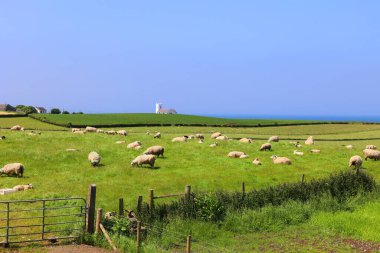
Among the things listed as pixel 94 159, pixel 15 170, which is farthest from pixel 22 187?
pixel 94 159

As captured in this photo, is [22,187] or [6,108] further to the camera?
[6,108]

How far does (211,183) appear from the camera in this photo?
116 feet

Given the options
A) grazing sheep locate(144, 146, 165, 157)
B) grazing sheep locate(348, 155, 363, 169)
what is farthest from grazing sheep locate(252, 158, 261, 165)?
grazing sheep locate(144, 146, 165, 157)

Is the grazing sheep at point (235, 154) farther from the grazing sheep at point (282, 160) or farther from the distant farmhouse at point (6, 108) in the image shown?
the distant farmhouse at point (6, 108)

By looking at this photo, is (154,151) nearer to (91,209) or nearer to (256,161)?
(256,161)

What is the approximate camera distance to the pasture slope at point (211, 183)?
25.9m

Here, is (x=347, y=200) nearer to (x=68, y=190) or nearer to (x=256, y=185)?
(x=256, y=185)

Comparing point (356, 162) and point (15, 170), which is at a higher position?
point (356, 162)

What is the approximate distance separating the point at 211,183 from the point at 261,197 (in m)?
5.00

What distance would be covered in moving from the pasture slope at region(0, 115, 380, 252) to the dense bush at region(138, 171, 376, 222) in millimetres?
747

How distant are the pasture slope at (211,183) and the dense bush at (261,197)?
0.75 metres

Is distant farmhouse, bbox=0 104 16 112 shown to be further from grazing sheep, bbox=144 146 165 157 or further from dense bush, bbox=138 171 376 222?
dense bush, bbox=138 171 376 222

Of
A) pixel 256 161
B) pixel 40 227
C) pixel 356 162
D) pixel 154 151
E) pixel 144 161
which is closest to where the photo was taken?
pixel 40 227

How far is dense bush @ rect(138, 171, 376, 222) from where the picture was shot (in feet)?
91.5
